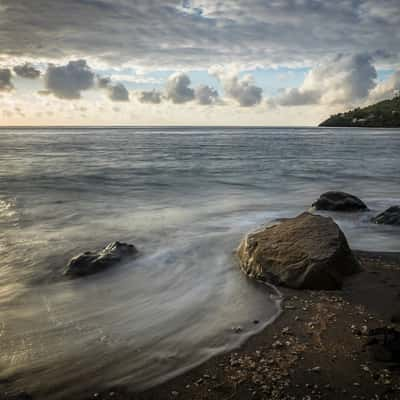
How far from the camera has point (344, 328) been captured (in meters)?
4.99

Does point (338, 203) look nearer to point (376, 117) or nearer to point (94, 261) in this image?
point (94, 261)

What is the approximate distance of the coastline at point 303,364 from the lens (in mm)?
3838

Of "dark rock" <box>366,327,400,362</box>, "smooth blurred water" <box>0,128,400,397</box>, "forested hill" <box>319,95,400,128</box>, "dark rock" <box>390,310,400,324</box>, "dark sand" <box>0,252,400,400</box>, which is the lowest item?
"smooth blurred water" <box>0,128,400,397</box>

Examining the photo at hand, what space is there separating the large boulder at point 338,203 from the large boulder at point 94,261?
700cm

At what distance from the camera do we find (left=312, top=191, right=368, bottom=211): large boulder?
12328 mm

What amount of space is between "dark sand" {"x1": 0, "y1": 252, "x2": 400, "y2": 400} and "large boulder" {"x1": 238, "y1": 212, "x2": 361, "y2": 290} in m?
0.54

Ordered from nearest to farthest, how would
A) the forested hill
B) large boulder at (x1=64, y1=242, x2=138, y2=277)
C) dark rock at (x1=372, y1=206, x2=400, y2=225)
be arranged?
large boulder at (x1=64, y1=242, x2=138, y2=277)
dark rock at (x1=372, y1=206, x2=400, y2=225)
the forested hill

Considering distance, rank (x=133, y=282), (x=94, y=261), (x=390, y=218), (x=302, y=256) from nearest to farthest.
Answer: (x=302, y=256), (x=133, y=282), (x=94, y=261), (x=390, y=218)

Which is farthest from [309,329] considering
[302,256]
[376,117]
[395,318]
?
[376,117]

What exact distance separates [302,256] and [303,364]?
8.10 ft

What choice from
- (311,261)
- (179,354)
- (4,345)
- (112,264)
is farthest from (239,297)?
(4,345)

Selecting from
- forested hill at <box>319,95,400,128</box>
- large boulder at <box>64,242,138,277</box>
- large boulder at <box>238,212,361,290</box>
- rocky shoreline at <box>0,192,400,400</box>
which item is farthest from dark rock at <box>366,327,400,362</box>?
forested hill at <box>319,95,400,128</box>

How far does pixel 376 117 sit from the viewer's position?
6107 inches

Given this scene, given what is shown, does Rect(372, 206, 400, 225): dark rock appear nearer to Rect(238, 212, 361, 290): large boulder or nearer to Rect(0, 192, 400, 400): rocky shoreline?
Rect(0, 192, 400, 400): rocky shoreline
